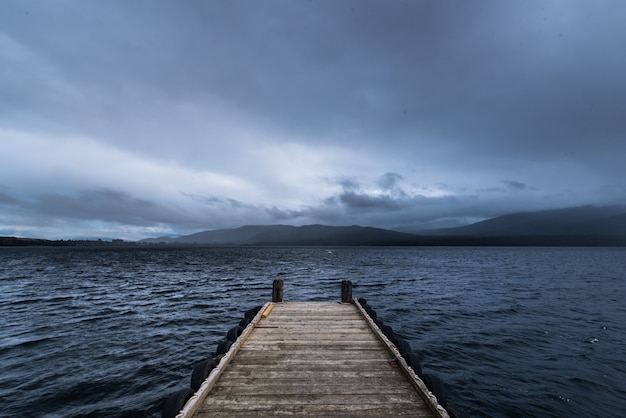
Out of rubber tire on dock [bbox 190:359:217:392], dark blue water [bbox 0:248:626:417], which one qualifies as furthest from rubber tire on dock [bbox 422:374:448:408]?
dark blue water [bbox 0:248:626:417]

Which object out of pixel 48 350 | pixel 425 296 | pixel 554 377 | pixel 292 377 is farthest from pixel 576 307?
pixel 48 350

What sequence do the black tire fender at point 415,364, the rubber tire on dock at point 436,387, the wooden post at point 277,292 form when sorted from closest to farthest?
the rubber tire on dock at point 436,387, the black tire fender at point 415,364, the wooden post at point 277,292

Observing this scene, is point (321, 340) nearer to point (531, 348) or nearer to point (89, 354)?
point (89, 354)

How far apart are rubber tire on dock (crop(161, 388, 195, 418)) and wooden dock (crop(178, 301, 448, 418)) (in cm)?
13

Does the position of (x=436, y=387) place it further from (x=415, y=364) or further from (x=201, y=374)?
(x=201, y=374)

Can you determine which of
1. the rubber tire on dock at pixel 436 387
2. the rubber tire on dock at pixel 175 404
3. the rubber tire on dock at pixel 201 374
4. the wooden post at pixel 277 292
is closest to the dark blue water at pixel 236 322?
the wooden post at pixel 277 292

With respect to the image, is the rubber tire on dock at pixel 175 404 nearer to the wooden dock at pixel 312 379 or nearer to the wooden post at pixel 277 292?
the wooden dock at pixel 312 379

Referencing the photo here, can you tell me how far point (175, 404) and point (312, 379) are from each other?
2600mm

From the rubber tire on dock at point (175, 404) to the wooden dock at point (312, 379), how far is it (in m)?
0.13

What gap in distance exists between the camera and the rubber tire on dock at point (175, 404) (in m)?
4.96

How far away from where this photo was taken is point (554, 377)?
11953 mm

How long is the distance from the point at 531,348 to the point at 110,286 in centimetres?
3895

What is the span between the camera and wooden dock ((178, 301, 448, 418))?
17.1ft

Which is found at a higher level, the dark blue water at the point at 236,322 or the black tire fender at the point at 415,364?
the black tire fender at the point at 415,364
